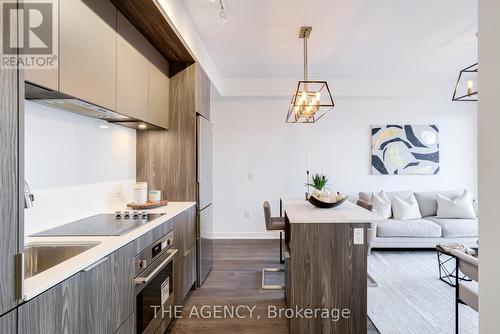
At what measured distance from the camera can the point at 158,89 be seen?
102 inches

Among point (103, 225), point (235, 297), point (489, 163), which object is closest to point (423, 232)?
point (235, 297)

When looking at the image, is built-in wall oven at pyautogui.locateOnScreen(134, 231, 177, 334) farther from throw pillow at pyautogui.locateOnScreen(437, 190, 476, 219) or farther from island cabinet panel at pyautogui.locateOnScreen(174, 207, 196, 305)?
throw pillow at pyautogui.locateOnScreen(437, 190, 476, 219)

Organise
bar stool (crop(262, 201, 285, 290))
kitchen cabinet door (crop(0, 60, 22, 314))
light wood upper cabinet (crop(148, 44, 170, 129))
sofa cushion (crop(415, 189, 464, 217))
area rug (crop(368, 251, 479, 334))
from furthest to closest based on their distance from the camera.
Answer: sofa cushion (crop(415, 189, 464, 217)) → bar stool (crop(262, 201, 285, 290)) → light wood upper cabinet (crop(148, 44, 170, 129)) → area rug (crop(368, 251, 479, 334)) → kitchen cabinet door (crop(0, 60, 22, 314))

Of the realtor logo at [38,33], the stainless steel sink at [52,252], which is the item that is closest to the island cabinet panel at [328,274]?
the stainless steel sink at [52,252]

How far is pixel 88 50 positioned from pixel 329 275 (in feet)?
7.15

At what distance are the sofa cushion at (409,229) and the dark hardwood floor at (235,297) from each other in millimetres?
1658

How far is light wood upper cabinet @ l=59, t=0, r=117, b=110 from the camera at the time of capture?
134cm

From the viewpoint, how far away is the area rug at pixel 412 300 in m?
2.21

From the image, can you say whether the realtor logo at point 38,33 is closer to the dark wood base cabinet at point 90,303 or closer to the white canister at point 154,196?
the dark wood base cabinet at point 90,303

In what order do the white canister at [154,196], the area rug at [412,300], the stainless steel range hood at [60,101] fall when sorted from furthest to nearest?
the white canister at [154,196], the area rug at [412,300], the stainless steel range hood at [60,101]

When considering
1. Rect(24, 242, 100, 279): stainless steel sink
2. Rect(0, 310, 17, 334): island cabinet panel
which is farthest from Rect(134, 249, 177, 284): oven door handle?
Rect(0, 310, 17, 334): island cabinet panel

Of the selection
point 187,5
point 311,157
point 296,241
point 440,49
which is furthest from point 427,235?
point 187,5

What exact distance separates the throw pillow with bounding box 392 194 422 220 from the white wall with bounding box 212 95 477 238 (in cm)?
60

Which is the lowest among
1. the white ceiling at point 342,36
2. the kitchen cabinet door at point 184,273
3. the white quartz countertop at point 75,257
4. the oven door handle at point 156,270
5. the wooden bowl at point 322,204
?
the kitchen cabinet door at point 184,273
